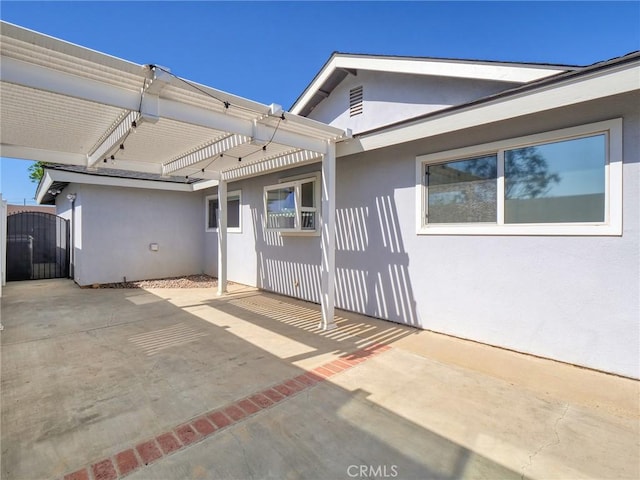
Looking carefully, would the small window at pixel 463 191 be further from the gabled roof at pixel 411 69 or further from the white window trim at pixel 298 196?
the white window trim at pixel 298 196

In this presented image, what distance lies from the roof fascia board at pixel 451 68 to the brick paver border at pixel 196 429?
492cm

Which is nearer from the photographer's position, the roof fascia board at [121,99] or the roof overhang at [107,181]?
the roof fascia board at [121,99]

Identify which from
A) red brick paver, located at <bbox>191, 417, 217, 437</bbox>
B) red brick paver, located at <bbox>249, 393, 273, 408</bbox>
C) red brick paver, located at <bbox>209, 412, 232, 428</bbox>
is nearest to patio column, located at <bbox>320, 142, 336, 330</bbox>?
red brick paver, located at <bbox>249, 393, 273, 408</bbox>

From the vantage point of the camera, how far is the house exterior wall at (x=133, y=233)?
33.2 ft

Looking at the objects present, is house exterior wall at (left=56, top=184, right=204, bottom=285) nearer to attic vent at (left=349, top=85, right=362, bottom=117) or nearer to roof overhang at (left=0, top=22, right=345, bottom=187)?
roof overhang at (left=0, top=22, right=345, bottom=187)

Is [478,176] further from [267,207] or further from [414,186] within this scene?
[267,207]

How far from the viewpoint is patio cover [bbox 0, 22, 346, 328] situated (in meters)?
3.12

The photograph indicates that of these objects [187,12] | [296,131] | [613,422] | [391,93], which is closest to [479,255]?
[613,422]

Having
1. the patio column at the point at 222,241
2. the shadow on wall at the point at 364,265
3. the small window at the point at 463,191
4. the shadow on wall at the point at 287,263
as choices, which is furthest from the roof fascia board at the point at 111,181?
the small window at the point at 463,191

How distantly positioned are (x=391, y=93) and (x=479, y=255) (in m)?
4.03

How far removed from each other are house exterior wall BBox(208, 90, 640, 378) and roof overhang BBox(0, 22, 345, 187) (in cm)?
157

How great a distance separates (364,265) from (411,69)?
3954mm

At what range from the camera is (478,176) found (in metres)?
4.93

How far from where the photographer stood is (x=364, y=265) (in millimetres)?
6582
